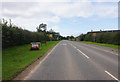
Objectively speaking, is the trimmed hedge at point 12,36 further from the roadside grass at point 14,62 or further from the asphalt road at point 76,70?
the asphalt road at point 76,70

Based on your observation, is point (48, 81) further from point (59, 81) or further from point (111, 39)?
point (111, 39)

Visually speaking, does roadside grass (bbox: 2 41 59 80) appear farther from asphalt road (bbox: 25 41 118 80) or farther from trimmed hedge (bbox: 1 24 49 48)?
trimmed hedge (bbox: 1 24 49 48)

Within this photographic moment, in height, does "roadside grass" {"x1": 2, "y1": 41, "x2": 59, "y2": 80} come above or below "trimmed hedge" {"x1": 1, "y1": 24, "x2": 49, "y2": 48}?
below

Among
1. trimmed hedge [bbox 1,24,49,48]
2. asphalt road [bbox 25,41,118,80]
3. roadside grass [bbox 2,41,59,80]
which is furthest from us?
trimmed hedge [bbox 1,24,49,48]

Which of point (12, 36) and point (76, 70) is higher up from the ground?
point (12, 36)

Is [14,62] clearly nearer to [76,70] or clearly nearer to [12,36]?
[76,70]

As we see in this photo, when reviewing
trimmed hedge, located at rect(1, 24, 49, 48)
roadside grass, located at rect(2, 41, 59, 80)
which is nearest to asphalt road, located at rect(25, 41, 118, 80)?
roadside grass, located at rect(2, 41, 59, 80)

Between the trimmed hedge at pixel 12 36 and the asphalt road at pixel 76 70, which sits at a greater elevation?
the trimmed hedge at pixel 12 36

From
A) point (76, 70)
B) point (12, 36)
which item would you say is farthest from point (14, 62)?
point (12, 36)

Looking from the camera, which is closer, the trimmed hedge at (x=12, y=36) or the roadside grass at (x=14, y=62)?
the roadside grass at (x=14, y=62)

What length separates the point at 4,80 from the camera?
4.96 metres

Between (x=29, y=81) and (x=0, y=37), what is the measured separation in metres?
11.4

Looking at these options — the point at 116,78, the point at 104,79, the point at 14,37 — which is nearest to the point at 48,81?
the point at 104,79

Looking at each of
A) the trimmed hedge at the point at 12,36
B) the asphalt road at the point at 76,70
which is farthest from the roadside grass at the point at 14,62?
the trimmed hedge at the point at 12,36
